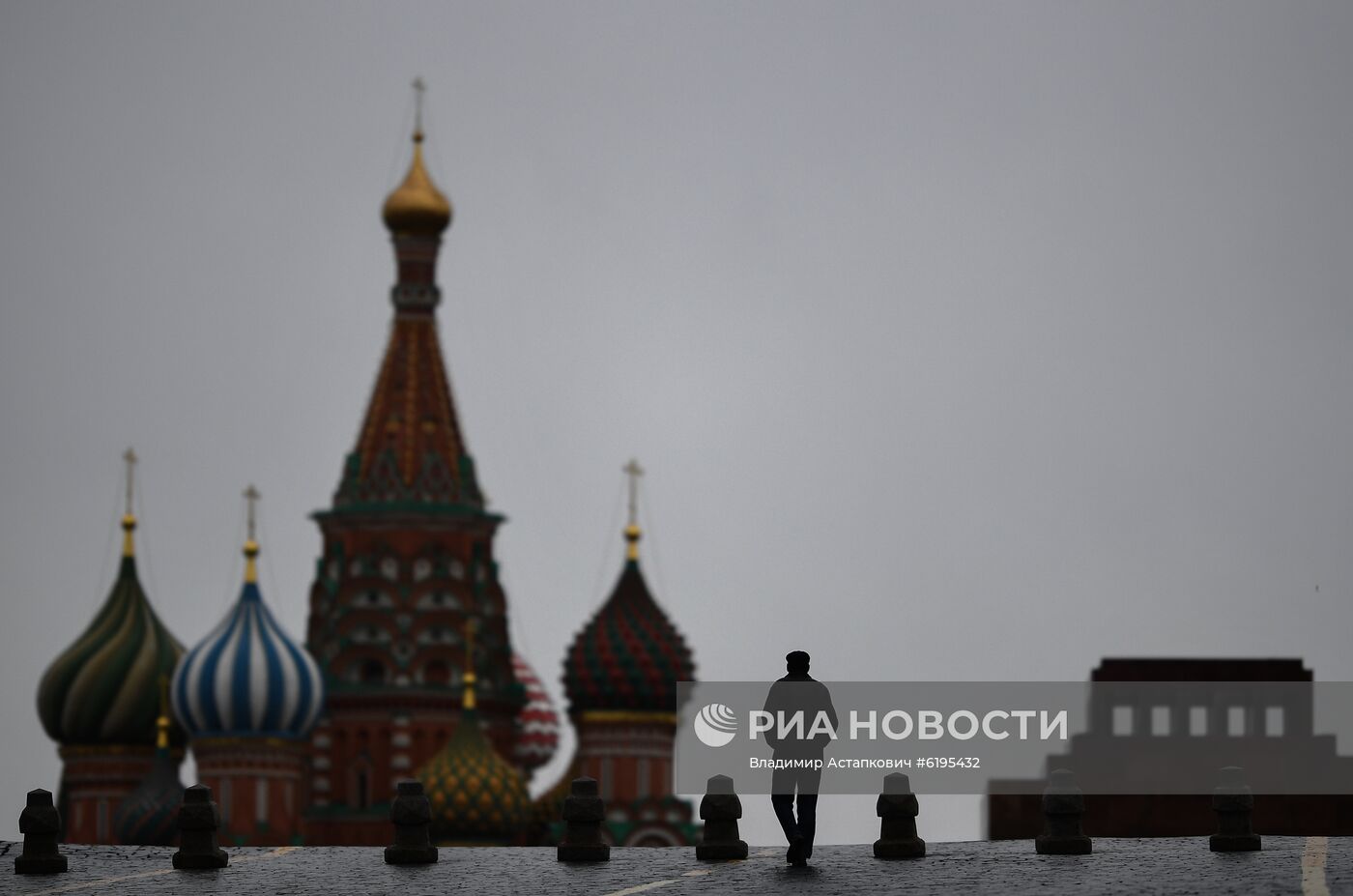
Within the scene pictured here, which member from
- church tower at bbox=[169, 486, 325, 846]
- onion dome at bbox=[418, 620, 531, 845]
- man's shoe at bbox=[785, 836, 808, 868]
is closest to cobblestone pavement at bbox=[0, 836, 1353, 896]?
man's shoe at bbox=[785, 836, 808, 868]

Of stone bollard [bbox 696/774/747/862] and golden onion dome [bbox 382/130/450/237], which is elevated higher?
golden onion dome [bbox 382/130/450/237]

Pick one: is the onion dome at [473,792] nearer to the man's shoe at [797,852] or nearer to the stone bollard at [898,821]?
the stone bollard at [898,821]

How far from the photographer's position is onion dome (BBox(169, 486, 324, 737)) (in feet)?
484

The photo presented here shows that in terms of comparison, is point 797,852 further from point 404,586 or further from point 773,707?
point 404,586

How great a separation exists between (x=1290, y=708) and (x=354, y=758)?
52247 mm

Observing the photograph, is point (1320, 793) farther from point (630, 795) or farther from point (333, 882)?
point (333, 882)

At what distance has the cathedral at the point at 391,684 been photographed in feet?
485

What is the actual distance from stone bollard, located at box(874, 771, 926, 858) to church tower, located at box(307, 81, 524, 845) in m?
103

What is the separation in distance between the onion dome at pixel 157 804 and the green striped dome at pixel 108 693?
1.88 metres

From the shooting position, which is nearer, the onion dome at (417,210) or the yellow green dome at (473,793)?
the yellow green dome at (473,793)

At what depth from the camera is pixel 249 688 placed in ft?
484

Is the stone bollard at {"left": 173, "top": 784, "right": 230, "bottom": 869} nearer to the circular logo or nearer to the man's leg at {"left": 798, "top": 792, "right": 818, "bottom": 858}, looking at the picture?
the man's leg at {"left": 798, "top": 792, "right": 818, "bottom": 858}

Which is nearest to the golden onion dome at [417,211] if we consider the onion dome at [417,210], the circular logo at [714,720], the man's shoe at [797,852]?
the onion dome at [417,210]

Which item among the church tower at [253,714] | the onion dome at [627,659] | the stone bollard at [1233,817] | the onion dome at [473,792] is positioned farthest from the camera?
the onion dome at [627,659]
